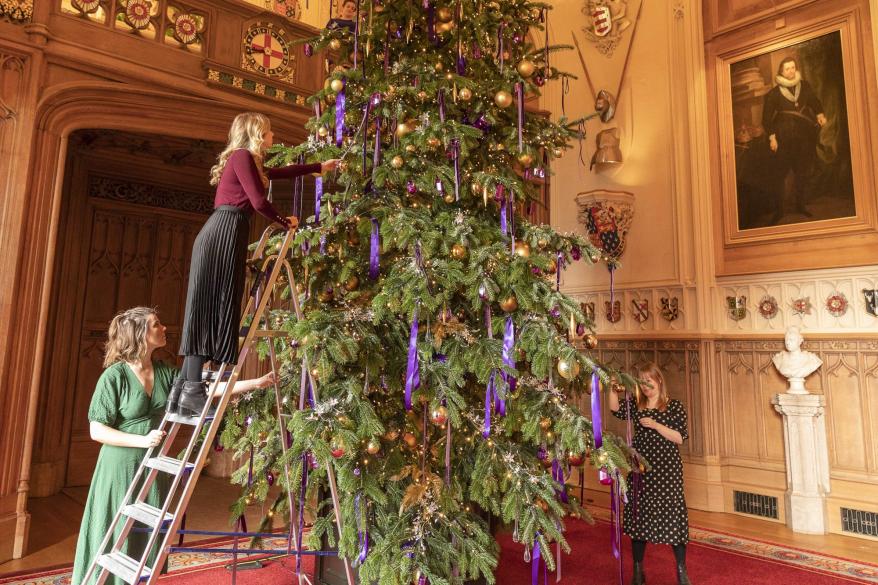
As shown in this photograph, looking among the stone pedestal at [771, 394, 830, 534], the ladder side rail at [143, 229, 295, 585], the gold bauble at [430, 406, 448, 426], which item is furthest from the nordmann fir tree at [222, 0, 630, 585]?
the stone pedestal at [771, 394, 830, 534]

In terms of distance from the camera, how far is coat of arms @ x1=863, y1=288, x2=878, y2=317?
4762mm

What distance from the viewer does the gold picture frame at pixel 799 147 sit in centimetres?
502

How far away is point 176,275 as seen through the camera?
267 inches

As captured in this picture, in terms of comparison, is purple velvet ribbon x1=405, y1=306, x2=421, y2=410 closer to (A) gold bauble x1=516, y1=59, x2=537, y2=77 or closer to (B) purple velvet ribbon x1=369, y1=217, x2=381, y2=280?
(B) purple velvet ribbon x1=369, y1=217, x2=381, y2=280

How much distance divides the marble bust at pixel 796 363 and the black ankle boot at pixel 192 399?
4.96 metres

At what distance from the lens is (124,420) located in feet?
7.37

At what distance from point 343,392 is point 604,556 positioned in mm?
2461

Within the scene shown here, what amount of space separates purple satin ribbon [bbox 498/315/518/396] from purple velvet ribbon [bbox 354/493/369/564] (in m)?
0.70

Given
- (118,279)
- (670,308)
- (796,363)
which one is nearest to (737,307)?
(670,308)

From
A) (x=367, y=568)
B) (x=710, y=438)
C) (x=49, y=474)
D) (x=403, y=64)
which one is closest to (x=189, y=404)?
(x=367, y=568)

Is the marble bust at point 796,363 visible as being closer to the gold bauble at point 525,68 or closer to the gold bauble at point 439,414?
the gold bauble at point 525,68

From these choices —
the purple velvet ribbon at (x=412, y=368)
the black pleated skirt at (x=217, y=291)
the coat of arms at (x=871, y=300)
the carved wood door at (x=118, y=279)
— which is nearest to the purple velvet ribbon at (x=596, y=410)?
the purple velvet ribbon at (x=412, y=368)

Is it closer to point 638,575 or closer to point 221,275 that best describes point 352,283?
point 221,275

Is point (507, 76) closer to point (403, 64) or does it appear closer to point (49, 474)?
point (403, 64)
